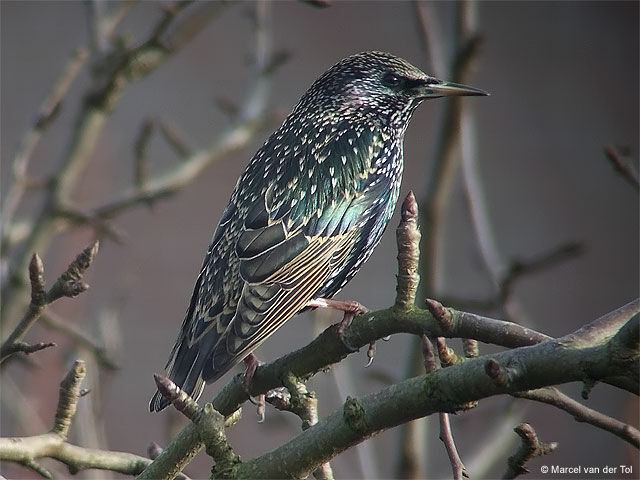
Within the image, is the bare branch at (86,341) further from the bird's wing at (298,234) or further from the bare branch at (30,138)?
the bird's wing at (298,234)

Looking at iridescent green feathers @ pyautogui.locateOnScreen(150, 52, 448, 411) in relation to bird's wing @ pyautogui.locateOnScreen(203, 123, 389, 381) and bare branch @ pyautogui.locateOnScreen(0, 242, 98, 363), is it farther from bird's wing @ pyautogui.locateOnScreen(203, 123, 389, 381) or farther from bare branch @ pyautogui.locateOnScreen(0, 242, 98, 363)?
bare branch @ pyautogui.locateOnScreen(0, 242, 98, 363)

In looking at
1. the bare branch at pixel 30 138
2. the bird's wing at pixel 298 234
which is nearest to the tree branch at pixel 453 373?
the bird's wing at pixel 298 234

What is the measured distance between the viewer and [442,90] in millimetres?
2986

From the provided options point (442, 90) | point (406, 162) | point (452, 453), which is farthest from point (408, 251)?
point (406, 162)

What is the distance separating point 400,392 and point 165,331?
4.43 meters

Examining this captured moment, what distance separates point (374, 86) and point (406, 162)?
3280 mm

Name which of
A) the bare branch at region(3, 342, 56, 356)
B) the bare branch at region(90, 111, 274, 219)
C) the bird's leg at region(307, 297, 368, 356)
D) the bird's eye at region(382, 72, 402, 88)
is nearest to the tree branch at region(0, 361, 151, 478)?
the bare branch at region(3, 342, 56, 356)

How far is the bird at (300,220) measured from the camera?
8.52 feet

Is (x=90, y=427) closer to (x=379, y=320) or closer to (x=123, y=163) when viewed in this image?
(x=379, y=320)

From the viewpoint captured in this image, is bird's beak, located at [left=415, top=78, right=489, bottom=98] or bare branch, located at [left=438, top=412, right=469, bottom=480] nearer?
bare branch, located at [left=438, top=412, right=469, bottom=480]

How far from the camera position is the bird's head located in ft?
10.4

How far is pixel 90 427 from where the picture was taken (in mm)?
3316

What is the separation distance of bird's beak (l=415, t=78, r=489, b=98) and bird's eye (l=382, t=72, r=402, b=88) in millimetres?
69

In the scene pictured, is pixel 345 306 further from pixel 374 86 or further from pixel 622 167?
pixel 374 86
